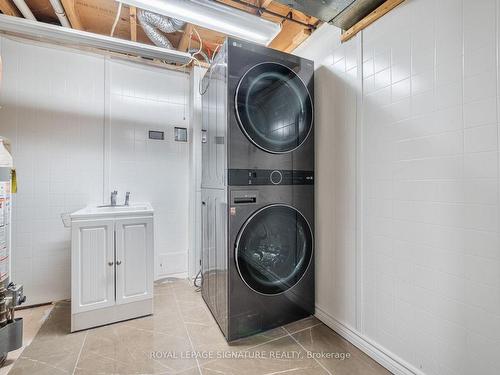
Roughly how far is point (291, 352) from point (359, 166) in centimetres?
129

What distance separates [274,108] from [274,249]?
106cm

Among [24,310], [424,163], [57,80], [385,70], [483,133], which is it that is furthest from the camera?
[57,80]

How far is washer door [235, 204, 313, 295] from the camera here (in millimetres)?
1697

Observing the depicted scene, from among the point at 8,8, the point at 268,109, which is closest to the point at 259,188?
the point at 268,109

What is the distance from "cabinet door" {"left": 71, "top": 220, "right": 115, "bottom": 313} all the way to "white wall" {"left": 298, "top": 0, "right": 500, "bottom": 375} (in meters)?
1.74

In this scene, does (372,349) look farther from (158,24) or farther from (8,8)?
(8,8)

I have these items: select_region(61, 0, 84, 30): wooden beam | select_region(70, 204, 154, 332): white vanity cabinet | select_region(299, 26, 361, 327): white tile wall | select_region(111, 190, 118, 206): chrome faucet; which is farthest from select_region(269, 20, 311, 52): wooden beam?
select_region(111, 190, 118, 206): chrome faucet

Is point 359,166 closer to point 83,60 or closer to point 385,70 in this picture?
point 385,70

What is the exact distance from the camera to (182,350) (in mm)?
1604

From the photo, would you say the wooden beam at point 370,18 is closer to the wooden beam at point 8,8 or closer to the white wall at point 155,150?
the white wall at point 155,150

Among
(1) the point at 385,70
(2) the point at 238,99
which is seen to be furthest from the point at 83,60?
(1) the point at 385,70

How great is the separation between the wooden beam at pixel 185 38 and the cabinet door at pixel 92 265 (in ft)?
6.01

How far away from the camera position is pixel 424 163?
4.18ft

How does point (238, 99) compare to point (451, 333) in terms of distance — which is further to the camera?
point (238, 99)
